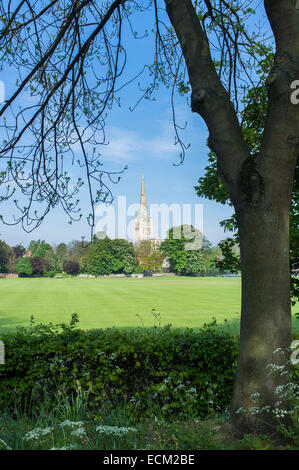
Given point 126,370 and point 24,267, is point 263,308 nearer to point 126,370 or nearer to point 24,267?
point 126,370

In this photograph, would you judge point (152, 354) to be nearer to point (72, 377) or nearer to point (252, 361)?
point (72, 377)

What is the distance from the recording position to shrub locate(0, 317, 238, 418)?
18.5 ft

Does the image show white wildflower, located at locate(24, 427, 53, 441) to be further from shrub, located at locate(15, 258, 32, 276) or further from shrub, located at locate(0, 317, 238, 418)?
shrub, located at locate(15, 258, 32, 276)

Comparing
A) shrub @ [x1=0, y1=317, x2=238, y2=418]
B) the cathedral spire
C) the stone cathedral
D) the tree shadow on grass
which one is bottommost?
the tree shadow on grass

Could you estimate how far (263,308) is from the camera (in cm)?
374

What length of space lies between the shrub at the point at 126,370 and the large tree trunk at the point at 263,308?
1845mm

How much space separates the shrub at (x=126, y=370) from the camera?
18.5 feet

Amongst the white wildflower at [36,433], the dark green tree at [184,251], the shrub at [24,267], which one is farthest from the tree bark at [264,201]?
the shrub at [24,267]

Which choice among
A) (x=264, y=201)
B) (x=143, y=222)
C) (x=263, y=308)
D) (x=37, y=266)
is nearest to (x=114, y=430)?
(x=263, y=308)

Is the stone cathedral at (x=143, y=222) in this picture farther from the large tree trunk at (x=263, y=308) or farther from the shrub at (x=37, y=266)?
the large tree trunk at (x=263, y=308)

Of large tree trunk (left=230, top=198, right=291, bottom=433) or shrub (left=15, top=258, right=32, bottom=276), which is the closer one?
large tree trunk (left=230, top=198, right=291, bottom=433)

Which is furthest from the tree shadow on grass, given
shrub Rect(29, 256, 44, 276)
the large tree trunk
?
shrub Rect(29, 256, 44, 276)

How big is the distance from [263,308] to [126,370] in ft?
9.65

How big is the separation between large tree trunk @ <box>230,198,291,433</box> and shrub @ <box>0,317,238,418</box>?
185 centimetres
